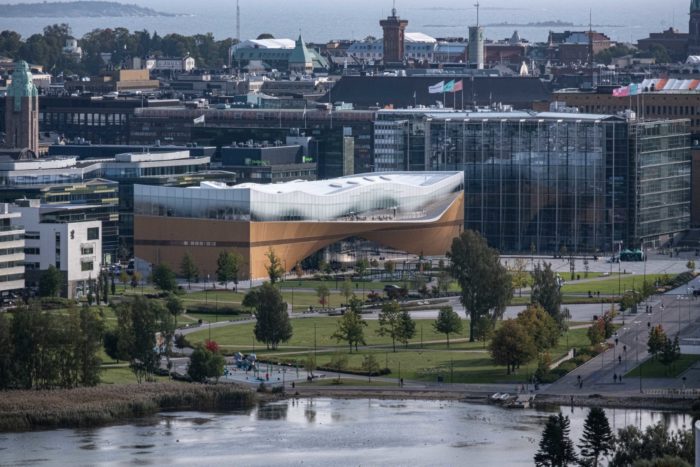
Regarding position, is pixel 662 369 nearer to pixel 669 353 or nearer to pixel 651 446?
pixel 669 353

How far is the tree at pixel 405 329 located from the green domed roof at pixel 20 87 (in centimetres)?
6385

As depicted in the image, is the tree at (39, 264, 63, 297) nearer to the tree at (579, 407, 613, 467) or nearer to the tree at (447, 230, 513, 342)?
the tree at (447, 230, 513, 342)

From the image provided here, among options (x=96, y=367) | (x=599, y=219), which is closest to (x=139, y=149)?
(x=599, y=219)

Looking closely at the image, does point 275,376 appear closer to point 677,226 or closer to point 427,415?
point 427,415

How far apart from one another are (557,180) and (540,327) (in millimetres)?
40344

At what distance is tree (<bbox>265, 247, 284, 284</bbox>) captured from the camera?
11416cm

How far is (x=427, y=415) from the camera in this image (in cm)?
8150

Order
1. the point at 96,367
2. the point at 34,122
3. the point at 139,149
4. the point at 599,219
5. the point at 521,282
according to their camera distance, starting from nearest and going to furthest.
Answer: the point at 96,367
the point at 521,282
the point at 599,219
the point at 139,149
the point at 34,122

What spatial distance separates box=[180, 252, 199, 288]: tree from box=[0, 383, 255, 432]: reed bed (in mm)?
28705

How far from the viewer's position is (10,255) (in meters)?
107

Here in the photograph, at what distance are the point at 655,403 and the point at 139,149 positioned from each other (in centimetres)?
6466

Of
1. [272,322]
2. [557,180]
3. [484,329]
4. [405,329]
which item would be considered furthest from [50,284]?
[557,180]

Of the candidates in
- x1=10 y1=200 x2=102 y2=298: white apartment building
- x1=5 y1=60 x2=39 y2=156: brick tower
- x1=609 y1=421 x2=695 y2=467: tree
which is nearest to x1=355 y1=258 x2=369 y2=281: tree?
x1=10 y1=200 x2=102 y2=298: white apartment building

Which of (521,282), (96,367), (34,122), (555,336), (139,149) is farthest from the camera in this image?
(34,122)
